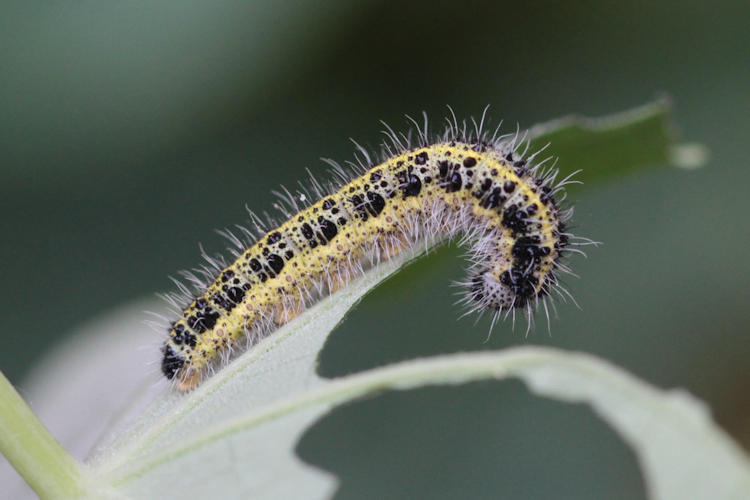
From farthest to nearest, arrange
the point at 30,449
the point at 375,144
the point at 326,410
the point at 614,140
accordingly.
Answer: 1. the point at 375,144
2. the point at 614,140
3. the point at 326,410
4. the point at 30,449

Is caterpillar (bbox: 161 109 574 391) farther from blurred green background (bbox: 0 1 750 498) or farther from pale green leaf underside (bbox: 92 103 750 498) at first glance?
blurred green background (bbox: 0 1 750 498)

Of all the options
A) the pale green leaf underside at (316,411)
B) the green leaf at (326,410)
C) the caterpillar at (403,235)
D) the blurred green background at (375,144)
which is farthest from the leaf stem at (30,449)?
the blurred green background at (375,144)

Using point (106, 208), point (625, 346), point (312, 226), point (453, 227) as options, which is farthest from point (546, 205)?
point (106, 208)

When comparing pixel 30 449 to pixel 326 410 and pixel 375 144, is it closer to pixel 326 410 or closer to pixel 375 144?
pixel 326 410

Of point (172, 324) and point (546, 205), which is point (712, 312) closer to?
point (546, 205)

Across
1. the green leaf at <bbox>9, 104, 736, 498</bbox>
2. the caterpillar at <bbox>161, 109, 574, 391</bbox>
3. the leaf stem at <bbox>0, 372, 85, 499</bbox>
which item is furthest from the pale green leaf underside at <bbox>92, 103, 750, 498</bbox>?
the caterpillar at <bbox>161, 109, 574, 391</bbox>

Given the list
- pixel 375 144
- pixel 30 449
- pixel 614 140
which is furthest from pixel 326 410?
pixel 375 144
